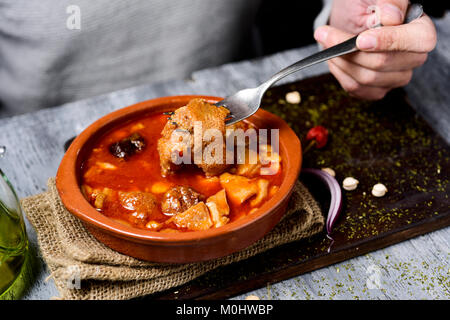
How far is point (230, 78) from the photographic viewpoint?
3184 millimetres

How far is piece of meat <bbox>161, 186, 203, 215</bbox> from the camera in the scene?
1.90 meters

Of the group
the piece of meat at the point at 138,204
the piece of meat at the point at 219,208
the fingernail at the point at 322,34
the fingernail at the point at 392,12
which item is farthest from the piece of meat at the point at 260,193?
the fingernail at the point at 392,12

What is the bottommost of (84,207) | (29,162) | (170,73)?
(170,73)

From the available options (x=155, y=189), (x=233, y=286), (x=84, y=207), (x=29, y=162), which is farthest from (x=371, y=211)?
(x=29, y=162)

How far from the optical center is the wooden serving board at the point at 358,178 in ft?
6.69

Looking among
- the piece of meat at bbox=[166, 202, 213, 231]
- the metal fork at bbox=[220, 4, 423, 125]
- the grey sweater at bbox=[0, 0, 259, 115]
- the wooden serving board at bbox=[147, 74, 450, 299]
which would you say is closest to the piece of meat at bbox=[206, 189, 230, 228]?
the piece of meat at bbox=[166, 202, 213, 231]

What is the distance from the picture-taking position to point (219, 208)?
189 cm

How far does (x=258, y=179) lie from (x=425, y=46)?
1.04 m

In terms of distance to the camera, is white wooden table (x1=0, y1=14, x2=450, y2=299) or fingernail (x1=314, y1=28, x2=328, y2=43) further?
fingernail (x1=314, y1=28, x2=328, y2=43)

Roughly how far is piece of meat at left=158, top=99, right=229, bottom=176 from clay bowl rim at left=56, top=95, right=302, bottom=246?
0.94 ft

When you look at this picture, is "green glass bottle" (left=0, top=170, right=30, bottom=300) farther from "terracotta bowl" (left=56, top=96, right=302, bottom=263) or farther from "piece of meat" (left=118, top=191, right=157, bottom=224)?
"piece of meat" (left=118, top=191, right=157, bottom=224)

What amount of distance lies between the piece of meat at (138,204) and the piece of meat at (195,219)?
5.1 inches

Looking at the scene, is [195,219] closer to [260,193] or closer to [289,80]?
[260,193]
